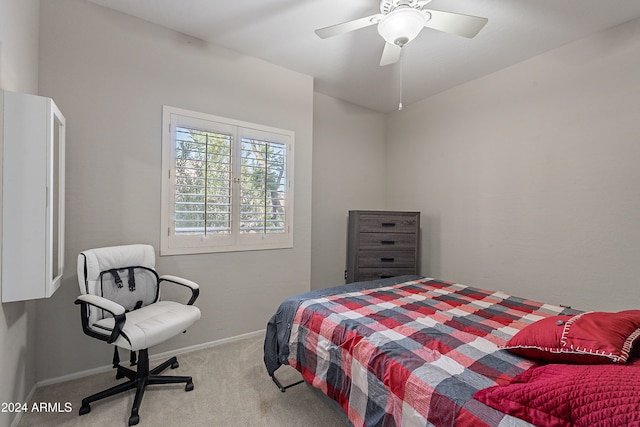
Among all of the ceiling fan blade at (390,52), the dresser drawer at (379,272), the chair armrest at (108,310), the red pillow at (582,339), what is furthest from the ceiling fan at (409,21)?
the dresser drawer at (379,272)

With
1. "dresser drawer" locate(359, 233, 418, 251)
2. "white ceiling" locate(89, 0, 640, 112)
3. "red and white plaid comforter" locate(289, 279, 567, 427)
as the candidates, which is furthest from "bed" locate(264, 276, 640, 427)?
"white ceiling" locate(89, 0, 640, 112)

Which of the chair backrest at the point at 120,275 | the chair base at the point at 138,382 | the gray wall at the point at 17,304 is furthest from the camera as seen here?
the chair backrest at the point at 120,275

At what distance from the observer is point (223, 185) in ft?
8.82

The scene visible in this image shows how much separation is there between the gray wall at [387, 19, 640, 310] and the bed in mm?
921

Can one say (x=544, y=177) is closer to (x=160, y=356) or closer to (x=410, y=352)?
(x=410, y=352)

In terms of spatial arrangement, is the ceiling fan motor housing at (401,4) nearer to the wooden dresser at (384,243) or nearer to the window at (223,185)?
the window at (223,185)

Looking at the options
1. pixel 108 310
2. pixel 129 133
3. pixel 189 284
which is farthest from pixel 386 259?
pixel 129 133

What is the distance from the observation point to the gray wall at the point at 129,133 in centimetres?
207

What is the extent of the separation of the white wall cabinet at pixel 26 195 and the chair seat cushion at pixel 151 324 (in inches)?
17.9

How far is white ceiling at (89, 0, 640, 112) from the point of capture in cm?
210

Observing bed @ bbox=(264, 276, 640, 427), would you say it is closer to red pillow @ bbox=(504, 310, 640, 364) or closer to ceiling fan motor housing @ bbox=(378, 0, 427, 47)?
red pillow @ bbox=(504, 310, 640, 364)

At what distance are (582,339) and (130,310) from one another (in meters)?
2.55

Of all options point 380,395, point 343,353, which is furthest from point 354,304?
point 380,395

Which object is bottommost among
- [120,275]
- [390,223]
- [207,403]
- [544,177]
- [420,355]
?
[207,403]
